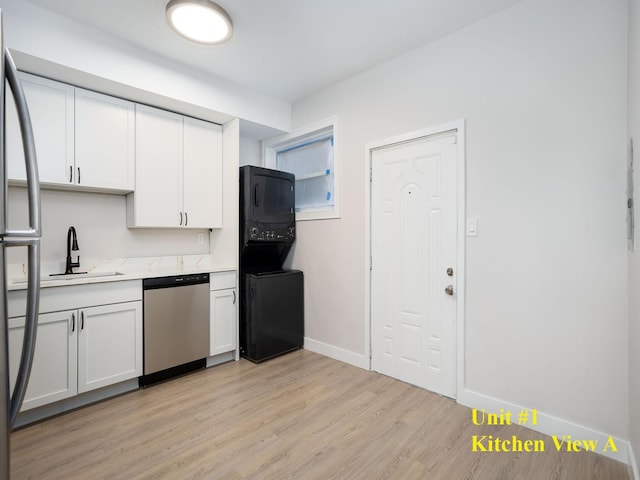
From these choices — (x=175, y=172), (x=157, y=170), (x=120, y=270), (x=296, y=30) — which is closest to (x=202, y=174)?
(x=175, y=172)

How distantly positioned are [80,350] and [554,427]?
3.11 meters

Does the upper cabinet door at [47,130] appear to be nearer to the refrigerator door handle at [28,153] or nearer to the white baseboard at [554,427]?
the refrigerator door handle at [28,153]

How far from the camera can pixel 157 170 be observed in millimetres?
2906

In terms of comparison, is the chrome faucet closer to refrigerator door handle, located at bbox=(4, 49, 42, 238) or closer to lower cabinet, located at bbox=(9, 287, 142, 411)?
lower cabinet, located at bbox=(9, 287, 142, 411)

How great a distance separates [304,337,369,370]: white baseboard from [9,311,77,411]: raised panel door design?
202 centimetres

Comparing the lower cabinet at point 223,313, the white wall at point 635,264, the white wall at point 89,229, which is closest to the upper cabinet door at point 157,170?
the white wall at point 89,229

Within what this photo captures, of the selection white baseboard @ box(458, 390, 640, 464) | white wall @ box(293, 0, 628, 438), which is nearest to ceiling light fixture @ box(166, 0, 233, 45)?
white wall @ box(293, 0, 628, 438)

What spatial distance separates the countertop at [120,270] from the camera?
2.27 m

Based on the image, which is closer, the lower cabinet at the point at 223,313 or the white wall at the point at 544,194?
the white wall at the point at 544,194

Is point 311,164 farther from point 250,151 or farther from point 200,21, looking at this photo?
point 200,21

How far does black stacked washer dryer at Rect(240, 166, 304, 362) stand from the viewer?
10.4 feet

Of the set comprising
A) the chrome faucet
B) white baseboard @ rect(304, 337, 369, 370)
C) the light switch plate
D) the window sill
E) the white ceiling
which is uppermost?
the white ceiling

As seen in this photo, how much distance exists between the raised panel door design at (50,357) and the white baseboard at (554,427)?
8.94 ft

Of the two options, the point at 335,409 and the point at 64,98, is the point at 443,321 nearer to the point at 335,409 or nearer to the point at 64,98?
the point at 335,409
